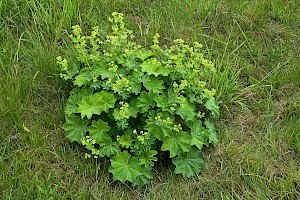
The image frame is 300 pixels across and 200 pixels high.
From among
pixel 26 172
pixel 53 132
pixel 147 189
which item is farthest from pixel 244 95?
pixel 26 172

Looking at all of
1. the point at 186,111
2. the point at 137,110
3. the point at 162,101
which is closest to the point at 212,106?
the point at 186,111

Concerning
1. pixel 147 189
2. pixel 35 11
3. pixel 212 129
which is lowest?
pixel 147 189

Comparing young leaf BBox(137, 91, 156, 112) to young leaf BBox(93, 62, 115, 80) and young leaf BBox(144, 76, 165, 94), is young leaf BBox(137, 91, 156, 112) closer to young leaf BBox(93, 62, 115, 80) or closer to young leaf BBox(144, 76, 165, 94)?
young leaf BBox(144, 76, 165, 94)

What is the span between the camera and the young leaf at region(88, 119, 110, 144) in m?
2.83

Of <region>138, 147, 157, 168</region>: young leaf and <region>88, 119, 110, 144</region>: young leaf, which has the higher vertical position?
<region>88, 119, 110, 144</region>: young leaf

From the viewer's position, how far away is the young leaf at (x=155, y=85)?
2.90 meters

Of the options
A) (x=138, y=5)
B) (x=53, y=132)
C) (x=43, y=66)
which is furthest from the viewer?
(x=138, y=5)

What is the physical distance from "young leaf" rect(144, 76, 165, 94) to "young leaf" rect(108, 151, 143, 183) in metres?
0.41

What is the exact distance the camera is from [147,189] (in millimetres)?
2852

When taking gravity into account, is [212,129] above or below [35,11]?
below

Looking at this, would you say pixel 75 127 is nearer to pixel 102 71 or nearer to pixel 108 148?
pixel 108 148

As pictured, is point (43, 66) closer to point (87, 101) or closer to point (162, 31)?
point (87, 101)

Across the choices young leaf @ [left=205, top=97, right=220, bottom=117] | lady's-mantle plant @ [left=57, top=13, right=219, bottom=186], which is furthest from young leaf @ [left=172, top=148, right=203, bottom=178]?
young leaf @ [left=205, top=97, right=220, bottom=117]

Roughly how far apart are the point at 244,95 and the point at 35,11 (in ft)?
5.32
